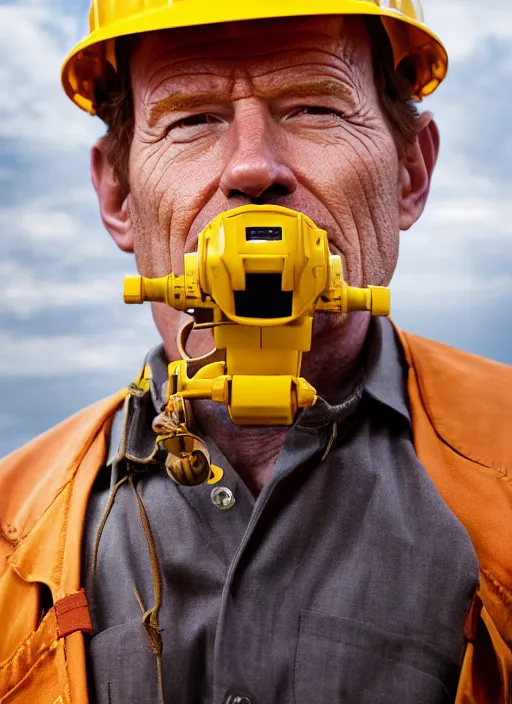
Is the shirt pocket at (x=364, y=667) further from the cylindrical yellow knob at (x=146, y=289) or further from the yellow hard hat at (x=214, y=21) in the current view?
the yellow hard hat at (x=214, y=21)

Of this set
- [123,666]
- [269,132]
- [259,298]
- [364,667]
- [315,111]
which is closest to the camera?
[259,298]

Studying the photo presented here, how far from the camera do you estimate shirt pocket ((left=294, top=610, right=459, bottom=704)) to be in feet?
6.36

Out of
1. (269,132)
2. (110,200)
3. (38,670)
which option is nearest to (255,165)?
(269,132)

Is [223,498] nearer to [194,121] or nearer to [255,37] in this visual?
[194,121]

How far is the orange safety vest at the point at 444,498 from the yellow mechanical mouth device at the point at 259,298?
0.61 meters

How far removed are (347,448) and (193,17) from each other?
3.44 feet

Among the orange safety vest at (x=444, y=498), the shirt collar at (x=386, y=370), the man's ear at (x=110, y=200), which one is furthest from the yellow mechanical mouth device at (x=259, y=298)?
the man's ear at (x=110, y=200)

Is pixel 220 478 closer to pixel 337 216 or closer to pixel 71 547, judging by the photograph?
pixel 71 547

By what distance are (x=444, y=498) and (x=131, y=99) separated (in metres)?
1.29

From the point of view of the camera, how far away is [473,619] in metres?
1.97

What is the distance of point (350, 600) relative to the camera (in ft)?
6.57

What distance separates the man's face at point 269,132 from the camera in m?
2.20

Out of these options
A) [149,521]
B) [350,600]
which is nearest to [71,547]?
[149,521]

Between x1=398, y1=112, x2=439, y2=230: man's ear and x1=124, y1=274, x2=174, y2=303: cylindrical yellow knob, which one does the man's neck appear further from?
x1=124, y1=274, x2=174, y2=303: cylindrical yellow knob
